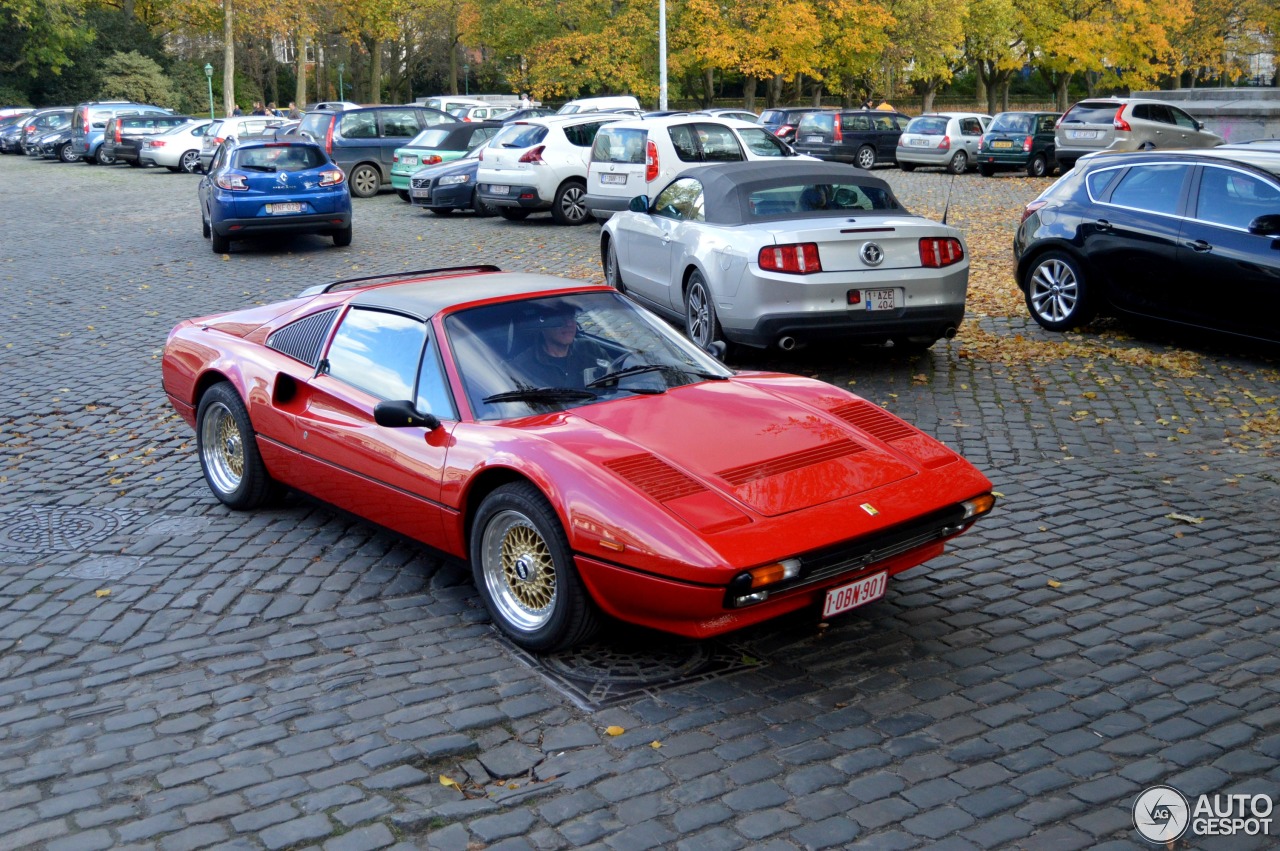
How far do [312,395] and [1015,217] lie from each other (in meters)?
16.8

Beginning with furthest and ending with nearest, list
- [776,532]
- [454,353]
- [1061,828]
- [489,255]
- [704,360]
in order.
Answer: [489,255] → [704,360] → [454,353] → [776,532] → [1061,828]

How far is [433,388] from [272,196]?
43.3 ft

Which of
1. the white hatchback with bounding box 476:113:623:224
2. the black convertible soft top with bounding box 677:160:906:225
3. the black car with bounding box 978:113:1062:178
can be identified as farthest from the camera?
the black car with bounding box 978:113:1062:178

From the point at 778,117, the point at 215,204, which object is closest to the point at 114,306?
the point at 215,204

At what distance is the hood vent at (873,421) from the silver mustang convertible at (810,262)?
3495mm

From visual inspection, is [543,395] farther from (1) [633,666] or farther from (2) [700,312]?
(2) [700,312]

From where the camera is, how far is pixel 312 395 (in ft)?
20.5

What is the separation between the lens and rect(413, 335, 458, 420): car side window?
5.49 m

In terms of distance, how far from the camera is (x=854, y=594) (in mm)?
4824

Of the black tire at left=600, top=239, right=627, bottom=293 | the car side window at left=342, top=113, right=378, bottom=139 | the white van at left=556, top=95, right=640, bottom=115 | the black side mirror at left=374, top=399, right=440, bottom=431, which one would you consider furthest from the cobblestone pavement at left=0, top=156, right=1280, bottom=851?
the white van at left=556, top=95, right=640, bottom=115

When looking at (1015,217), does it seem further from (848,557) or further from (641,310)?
(848,557)

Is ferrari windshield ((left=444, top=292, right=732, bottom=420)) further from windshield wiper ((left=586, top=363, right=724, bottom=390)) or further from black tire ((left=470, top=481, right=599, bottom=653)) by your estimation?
black tire ((left=470, top=481, right=599, bottom=653))

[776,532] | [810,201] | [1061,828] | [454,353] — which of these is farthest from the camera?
[810,201]

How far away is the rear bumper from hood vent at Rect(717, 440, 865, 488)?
13961mm
